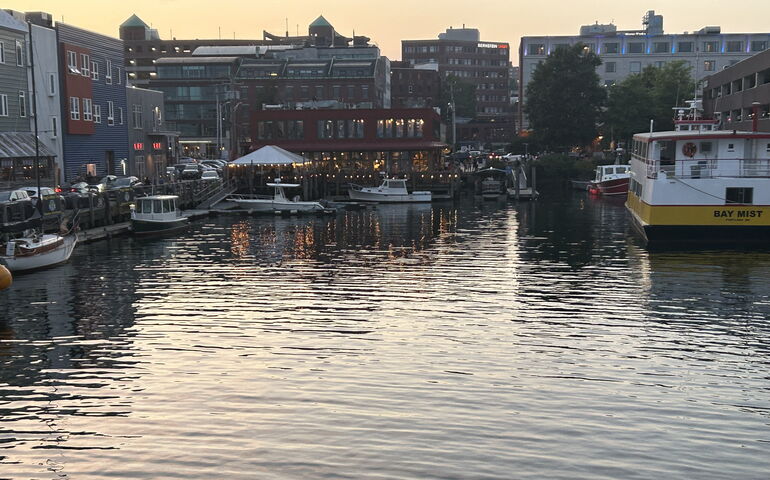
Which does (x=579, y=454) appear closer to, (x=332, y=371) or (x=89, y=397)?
(x=332, y=371)

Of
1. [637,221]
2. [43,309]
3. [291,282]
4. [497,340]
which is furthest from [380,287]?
[637,221]

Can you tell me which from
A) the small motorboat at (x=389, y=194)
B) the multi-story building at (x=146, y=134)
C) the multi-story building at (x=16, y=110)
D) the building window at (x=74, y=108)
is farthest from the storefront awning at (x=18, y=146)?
the small motorboat at (x=389, y=194)

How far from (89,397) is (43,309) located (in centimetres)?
1332

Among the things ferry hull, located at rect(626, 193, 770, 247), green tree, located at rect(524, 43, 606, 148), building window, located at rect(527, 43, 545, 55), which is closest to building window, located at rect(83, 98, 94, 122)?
ferry hull, located at rect(626, 193, 770, 247)

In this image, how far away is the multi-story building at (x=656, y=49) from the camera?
17362cm

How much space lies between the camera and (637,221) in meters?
57.8

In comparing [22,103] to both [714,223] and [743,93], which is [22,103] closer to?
[714,223]

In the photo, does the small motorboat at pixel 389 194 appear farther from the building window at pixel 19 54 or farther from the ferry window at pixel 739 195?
the ferry window at pixel 739 195

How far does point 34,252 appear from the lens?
1655 inches

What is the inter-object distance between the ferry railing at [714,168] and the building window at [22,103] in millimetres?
53318

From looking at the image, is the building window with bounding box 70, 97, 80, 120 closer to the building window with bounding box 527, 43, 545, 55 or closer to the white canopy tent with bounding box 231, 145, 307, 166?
the white canopy tent with bounding box 231, 145, 307, 166

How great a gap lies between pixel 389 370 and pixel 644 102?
371ft

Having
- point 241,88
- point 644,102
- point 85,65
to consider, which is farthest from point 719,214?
point 241,88

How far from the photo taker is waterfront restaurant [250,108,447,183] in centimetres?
10288
